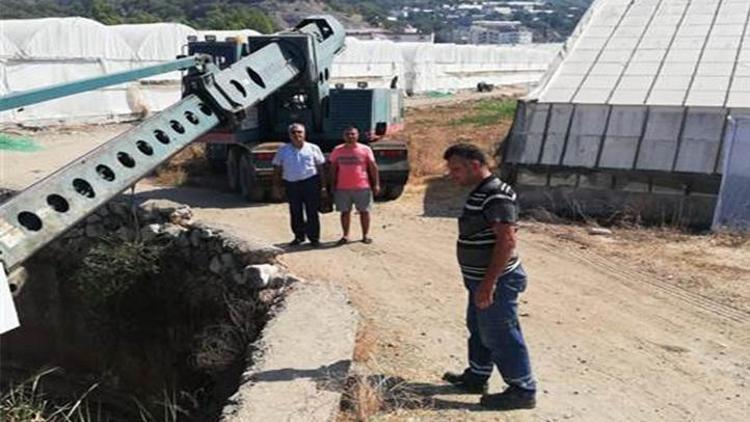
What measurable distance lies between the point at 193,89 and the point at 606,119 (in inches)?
261

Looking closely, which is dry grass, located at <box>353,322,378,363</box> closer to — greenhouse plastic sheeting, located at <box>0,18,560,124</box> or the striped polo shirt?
the striped polo shirt

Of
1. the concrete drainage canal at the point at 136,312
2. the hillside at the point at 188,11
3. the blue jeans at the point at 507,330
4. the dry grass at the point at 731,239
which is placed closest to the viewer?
the blue jeans at the point at 507,330

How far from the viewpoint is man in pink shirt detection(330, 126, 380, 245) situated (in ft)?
33.2

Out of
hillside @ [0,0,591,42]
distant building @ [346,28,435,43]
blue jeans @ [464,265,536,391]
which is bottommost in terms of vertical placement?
distant building @ [346,28,435,43]

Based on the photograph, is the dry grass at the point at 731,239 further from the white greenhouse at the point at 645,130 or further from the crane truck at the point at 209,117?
the crane truck at the point at 209,117

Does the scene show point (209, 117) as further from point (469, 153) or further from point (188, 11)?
point (188, 11)

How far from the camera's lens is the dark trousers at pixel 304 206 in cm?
1027

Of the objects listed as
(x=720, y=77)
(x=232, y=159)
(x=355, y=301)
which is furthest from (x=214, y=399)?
(x=720, y=77)

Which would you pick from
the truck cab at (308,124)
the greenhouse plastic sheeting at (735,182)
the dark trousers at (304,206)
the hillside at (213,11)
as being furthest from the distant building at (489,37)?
the dark trousers at (304,206)

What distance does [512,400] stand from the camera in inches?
230

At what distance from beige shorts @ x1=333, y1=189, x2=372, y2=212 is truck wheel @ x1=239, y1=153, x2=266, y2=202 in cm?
303

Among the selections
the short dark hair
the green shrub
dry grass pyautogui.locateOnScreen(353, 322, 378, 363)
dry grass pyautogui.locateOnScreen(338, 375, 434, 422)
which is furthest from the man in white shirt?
the green shrub

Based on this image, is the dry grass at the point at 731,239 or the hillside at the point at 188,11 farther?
the hillside at the point at 188,11

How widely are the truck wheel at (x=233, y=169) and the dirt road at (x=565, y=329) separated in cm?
272
